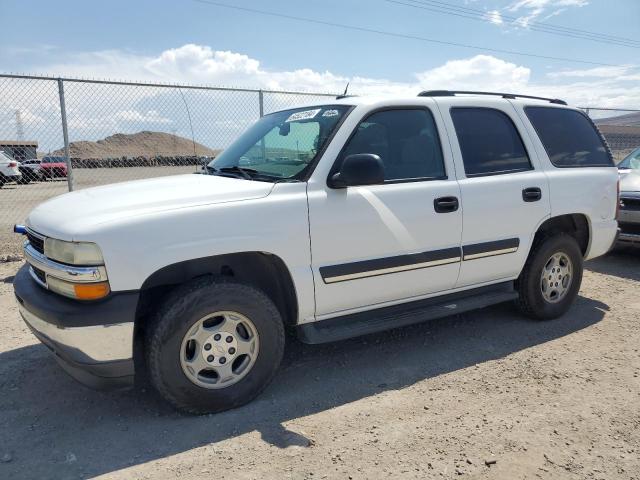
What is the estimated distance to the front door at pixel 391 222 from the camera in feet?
10.6

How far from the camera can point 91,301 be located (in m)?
2.67

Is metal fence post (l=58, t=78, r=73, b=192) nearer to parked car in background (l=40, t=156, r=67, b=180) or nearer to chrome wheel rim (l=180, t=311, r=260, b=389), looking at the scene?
chrome wheel rim (l=180, t=311, r=260, b=389)

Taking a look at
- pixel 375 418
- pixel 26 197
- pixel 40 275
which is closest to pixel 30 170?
pixel 26 197

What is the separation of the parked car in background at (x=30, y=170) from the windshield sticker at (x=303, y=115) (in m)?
17.5

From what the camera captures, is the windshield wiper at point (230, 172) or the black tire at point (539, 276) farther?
the black tire at point (539, 276)

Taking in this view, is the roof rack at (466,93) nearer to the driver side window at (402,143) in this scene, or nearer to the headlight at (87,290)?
the driver side window at (402,143)

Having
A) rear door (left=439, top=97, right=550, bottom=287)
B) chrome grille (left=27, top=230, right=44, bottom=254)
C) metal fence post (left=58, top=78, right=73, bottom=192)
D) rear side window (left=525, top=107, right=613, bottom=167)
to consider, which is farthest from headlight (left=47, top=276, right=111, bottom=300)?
metal fence post (left=58, top=78, right=73, bottom=192)

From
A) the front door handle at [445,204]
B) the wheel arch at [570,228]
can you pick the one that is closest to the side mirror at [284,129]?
the front door handle at [445,204]

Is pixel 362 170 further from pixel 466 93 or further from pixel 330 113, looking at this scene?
pixel 466 93

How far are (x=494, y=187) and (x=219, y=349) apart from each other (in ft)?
7.92

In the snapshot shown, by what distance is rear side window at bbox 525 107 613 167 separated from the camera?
443 centimetres

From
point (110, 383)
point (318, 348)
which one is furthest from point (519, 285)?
point (110, 383)

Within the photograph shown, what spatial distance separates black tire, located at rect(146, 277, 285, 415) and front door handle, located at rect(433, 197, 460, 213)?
1391mm

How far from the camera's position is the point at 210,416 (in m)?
3.04
